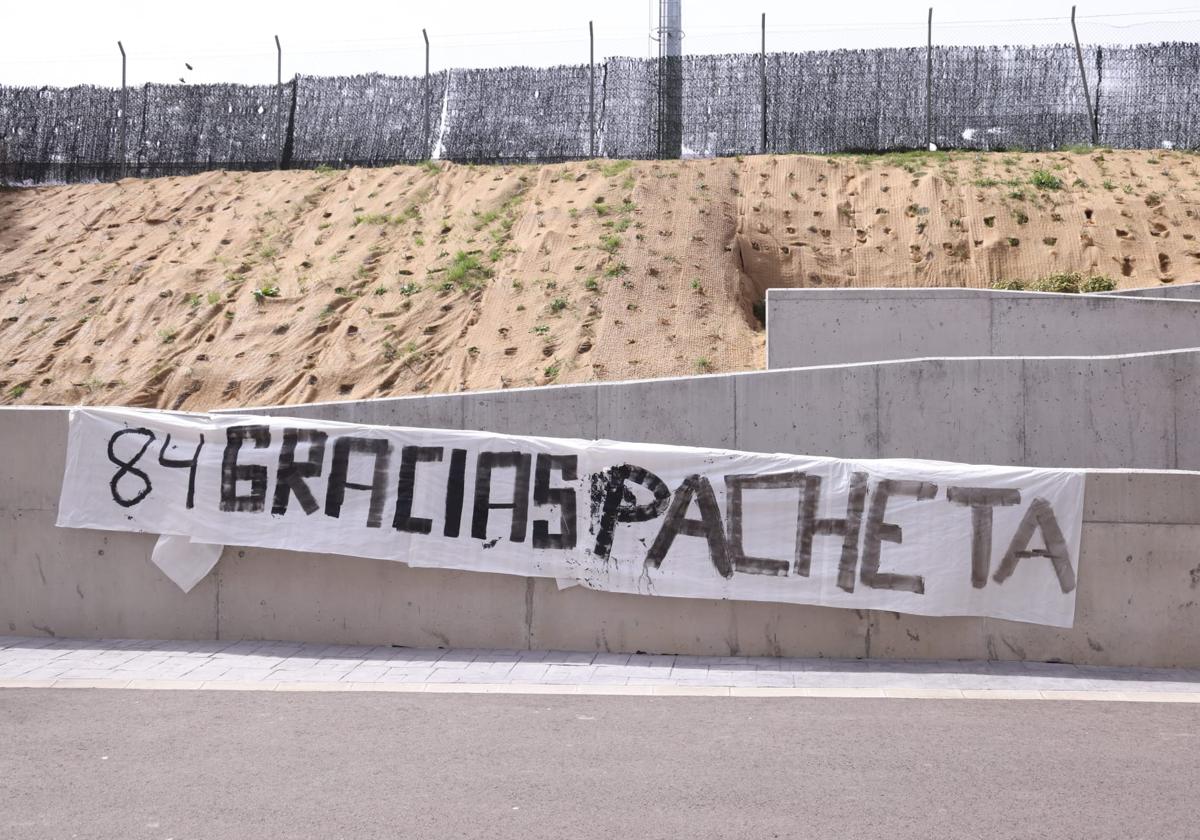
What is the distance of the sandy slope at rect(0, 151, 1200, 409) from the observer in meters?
17.3

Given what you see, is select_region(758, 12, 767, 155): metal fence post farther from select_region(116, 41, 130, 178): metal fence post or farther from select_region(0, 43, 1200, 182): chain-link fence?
select_region(116, 41, 130, 178): metal fence post

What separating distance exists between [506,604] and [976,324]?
7918mm

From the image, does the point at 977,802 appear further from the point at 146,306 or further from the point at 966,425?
the point at 146,306

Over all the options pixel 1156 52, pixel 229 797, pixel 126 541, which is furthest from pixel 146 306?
pixel 1156 52

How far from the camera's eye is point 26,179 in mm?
27156

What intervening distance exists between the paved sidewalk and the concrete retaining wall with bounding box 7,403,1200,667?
0.13m

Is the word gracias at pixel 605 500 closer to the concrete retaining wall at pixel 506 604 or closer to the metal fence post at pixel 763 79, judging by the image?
the concrete retaining wall at pixel 506 604

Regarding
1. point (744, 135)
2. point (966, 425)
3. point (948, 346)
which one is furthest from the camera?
point (744, 135)

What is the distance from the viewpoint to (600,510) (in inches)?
348

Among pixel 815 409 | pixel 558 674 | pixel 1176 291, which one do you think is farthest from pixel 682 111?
pixel 558 674

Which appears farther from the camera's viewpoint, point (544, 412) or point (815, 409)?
point (544, 412)

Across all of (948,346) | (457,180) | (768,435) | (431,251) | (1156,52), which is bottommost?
(768,435)

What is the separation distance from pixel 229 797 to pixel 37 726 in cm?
196

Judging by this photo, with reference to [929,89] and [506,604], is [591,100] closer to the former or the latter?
[929,89]
